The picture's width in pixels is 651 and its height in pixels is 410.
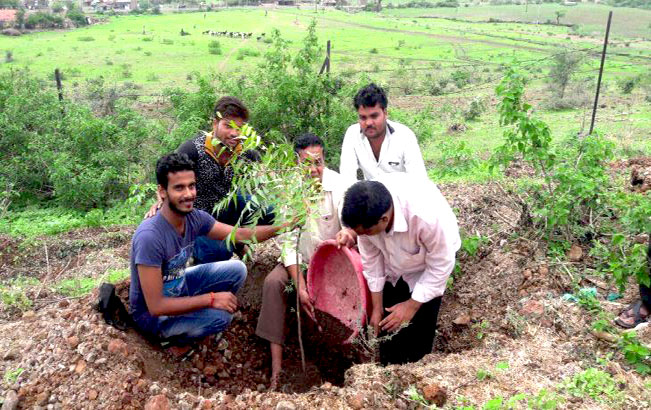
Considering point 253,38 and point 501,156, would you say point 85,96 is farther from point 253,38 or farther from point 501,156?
point 253,38

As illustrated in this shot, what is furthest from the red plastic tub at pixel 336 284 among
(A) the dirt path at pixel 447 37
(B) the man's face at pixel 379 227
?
(A) the dirt path at pixel 447 37

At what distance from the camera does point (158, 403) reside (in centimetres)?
270

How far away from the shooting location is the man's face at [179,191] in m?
3.13

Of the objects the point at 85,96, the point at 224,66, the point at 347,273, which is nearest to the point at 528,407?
the point at 347,273

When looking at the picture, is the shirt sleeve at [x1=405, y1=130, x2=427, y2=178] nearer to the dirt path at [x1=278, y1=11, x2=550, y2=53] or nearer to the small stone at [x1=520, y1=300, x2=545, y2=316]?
the small stone at [x1=520, y1=300, x2=545, y2=316]

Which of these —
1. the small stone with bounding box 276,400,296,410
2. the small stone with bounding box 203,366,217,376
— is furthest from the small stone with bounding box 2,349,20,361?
the small stone with bounding box 276,400,296,410

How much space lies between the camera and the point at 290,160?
2.95m

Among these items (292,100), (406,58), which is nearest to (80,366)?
(292,100)

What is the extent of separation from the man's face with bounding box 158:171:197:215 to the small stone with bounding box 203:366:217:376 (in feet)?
3.46

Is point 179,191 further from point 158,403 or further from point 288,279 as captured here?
point 158,403

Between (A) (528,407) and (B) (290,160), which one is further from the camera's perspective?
(B) (290,160)

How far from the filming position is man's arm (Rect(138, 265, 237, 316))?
306cm

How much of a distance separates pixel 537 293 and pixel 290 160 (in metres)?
1.93

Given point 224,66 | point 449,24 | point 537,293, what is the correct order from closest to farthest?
point 537,293 → point 224,66 → point 449,24
